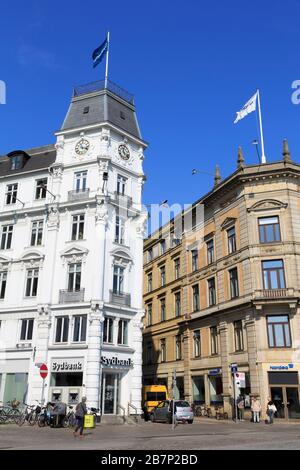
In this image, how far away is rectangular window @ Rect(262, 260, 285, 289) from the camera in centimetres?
3456

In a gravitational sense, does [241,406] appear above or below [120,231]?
below

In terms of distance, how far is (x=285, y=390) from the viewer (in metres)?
32.3

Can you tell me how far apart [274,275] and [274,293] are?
5.08ft

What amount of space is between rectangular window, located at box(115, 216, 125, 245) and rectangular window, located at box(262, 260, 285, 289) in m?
11.2

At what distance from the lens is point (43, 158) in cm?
4003

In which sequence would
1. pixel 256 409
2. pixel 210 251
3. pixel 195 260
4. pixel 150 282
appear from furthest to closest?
1. pixel 150 282
2. pixel 195 260
3. pixel 210 251
4. pixel 256 409

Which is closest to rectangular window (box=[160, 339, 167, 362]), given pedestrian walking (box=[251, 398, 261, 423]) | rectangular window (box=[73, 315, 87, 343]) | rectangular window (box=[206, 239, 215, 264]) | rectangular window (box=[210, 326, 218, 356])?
rectangular window (box=[210, 326, 218, 356])

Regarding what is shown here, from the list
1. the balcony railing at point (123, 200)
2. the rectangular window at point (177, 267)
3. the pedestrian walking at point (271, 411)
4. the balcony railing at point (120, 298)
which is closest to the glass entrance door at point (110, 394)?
the balcony railing at point (120, 298)

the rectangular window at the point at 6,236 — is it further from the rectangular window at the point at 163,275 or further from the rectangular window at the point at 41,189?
the rectangular window at the point at 163,275

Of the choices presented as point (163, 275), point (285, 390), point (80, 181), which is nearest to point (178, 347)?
point (163, 275)

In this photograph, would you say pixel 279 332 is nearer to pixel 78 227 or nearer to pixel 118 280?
pixel 118 280

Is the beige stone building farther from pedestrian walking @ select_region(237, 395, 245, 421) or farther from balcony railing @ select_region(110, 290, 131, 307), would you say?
balcony railing @ select_region(110, 290, 131, 307)

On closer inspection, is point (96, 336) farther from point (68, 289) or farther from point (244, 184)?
point (244, 184)

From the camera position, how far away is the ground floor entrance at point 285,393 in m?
31.9
